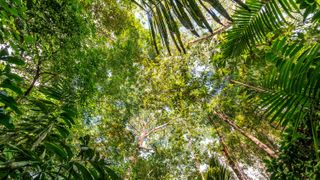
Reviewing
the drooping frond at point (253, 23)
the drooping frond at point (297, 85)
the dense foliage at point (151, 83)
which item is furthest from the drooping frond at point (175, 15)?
the drooping frond at point (297, 85)

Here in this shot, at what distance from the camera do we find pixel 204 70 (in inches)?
265

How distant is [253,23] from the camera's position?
6.12ft

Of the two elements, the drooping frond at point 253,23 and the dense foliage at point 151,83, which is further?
the drooping frond at point 253,23

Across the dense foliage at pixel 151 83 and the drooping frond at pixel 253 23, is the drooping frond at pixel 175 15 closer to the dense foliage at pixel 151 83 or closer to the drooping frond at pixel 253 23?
the dense foliage at pixel 151 83

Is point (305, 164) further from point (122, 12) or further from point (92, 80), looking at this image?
point (122, 12)

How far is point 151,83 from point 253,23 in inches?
228

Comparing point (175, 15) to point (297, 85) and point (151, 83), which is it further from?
point (151, 83)

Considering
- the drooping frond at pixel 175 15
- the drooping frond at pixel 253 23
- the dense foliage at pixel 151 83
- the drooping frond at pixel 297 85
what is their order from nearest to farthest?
the drooping frond at pixel 175 15
the dense foliage at pixel 151 83
the drooping frond at pixel 253 23
the drooping frond at pixel 297 85

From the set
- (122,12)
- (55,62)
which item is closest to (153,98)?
(122,12)

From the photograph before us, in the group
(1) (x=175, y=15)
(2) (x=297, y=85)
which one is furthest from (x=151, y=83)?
(1) (x=175, y=15)

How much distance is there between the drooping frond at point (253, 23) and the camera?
60.6 inches

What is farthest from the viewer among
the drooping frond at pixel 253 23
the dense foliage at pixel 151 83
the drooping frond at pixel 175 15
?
the drooping frond at pixel 253 23

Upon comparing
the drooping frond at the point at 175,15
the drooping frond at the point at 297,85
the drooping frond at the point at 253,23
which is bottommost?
the drooping frond at the point at 297,85

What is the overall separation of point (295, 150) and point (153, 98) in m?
4.93
